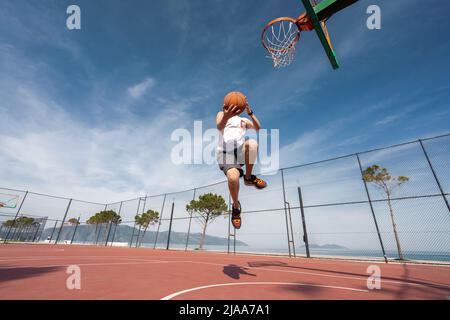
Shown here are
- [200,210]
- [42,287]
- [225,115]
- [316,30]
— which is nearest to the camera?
[42,287]

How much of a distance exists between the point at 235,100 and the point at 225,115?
305 mm

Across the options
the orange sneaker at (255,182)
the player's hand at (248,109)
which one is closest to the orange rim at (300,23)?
the player's hand at (248,109)

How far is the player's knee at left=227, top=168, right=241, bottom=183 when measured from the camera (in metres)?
3.20

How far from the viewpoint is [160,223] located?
19.0m

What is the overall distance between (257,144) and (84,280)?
10.7 ft

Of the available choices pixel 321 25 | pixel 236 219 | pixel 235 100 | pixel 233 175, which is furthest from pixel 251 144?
pixel 321 25

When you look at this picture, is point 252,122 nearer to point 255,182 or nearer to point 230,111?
point 230,111

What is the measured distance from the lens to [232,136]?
10.7 ft

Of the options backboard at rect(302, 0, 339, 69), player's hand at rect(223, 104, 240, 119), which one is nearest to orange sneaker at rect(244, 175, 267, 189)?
player's hand at rect(223, 104, 240, 119)

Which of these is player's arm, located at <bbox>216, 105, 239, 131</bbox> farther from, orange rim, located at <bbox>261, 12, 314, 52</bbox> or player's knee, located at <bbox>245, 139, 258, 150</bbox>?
orange rim, located at <bbox>261, 12, 314, 52</bbox>

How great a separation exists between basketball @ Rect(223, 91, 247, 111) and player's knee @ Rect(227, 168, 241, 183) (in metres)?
1.03
